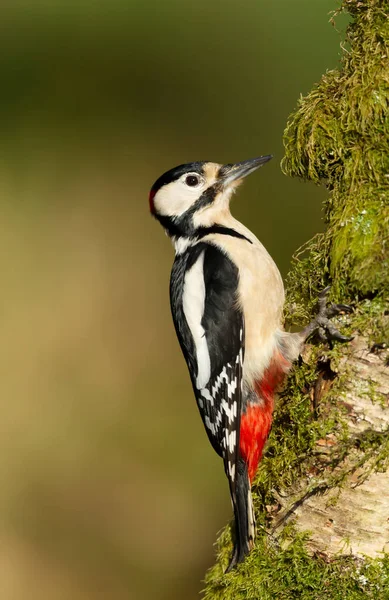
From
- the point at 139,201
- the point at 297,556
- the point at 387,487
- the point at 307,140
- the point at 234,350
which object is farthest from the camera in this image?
the point at 139,201

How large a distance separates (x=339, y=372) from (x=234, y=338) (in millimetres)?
700

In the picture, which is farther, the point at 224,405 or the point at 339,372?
the point at 224,405

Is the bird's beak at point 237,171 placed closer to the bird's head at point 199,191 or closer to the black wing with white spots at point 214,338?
the bird's head at point 199,191

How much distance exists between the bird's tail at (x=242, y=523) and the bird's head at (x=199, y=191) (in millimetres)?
1169

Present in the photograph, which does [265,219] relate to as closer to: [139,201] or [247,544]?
[139,201]

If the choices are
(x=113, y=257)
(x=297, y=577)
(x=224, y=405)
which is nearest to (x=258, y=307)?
(x=224, y=405)

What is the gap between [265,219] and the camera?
17.8 ft

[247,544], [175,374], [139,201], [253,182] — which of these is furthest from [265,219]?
[247,544]

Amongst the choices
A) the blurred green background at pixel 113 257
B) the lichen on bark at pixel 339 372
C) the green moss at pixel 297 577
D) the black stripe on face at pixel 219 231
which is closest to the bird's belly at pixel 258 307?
the black stripe on face at pixel 219 231

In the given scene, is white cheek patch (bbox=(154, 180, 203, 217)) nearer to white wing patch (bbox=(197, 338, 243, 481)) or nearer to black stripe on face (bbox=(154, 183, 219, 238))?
black stripe on face (bbox=(154, 183, 219, 238))

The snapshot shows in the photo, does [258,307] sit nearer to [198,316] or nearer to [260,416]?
[198,316]

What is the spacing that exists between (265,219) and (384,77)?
3.28 m

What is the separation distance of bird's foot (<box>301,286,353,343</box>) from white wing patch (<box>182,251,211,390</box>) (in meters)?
0.52

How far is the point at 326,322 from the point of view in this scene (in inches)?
86.2
